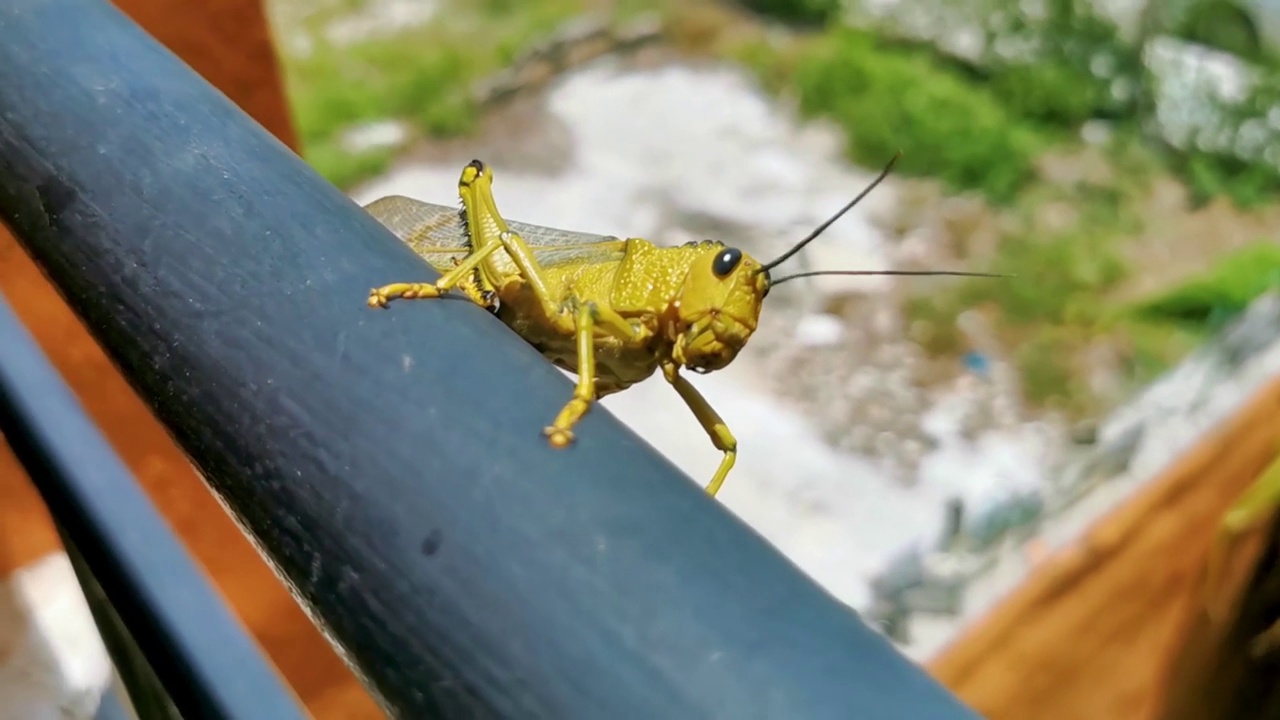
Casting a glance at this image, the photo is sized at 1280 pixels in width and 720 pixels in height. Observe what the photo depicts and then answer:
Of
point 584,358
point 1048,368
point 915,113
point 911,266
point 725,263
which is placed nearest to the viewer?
point 584,358

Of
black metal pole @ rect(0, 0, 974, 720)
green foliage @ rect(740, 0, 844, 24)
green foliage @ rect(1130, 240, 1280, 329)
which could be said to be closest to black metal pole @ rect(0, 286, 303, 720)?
black metal pole @ rect(0, 0, 974, 720)

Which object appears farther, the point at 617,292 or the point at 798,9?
the point at 798,9

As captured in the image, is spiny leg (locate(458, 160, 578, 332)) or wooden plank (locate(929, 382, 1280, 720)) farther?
wooden plank (locate(929, 382, 1280, 720))

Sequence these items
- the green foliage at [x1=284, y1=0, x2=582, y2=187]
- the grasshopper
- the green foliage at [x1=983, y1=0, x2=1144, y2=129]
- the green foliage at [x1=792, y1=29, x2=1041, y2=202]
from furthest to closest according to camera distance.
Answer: the green foliage at [x1=284, y1=0, x2=582, y2=187] → the green foliage at [x1=983, y1=0, x2=1144, y2=129] → the green foliage at [x1=792, y1=29, x2=1041, y2=202] → the grasshopper

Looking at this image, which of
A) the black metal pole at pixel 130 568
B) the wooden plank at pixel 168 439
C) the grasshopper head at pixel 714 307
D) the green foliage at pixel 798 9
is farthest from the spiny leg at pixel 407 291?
the green foliage at pixel 798 9

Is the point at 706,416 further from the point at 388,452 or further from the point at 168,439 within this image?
the point at 388,452

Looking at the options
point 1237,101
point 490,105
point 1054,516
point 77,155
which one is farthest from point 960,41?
point 77,155

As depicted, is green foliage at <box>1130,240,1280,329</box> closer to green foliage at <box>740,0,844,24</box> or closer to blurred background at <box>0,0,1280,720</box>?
blurred background at <box>0,0,1280,720</box>

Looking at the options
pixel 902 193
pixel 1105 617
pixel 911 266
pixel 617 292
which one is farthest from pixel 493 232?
pixel 902 193
